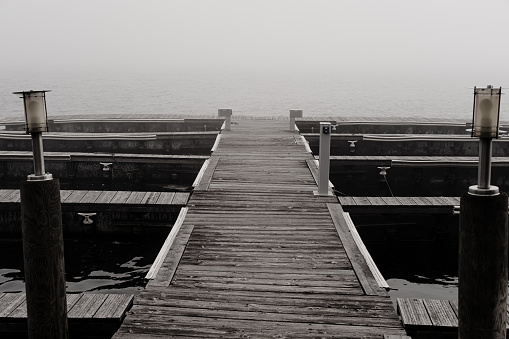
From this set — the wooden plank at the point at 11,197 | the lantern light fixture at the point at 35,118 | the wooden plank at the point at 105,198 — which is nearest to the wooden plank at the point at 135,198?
the wooden plank at the point at 105,198

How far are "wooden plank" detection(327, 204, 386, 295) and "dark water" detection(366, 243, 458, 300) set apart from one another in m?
2.55

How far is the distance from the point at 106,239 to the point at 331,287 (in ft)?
23.4

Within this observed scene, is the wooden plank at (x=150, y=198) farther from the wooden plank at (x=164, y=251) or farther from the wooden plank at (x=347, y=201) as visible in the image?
the wooden plank at (x=347, y=201)

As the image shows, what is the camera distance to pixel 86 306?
7125 millimetres

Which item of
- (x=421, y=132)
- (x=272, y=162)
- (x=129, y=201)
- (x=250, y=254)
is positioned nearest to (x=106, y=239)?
(x=129, y=201)

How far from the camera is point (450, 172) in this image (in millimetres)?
17234

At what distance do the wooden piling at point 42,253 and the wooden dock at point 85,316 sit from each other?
4.59ft

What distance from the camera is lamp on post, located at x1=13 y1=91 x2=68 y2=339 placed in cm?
532

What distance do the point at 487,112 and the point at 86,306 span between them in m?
5.26

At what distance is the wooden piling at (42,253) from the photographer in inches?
209

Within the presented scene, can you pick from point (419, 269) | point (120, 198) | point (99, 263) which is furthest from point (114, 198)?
point (419, 269)

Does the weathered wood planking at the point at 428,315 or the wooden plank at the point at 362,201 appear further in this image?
the wooden plank at the point at 362,201

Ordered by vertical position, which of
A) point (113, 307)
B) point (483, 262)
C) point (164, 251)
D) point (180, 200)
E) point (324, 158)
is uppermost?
point (483, 262)

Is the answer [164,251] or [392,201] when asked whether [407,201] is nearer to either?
[392,201]
